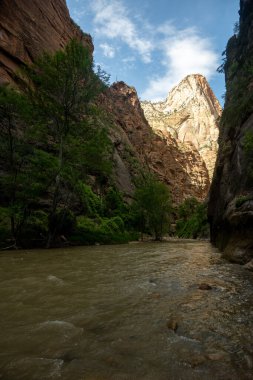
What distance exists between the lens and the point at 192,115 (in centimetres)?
16275

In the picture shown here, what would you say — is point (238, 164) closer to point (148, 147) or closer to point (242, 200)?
point (242, 200)

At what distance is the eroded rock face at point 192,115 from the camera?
5694 inches

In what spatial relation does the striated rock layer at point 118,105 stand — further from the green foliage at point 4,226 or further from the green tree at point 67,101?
the green foliage at point 4,226

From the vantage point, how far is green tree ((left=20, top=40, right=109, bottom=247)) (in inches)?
724

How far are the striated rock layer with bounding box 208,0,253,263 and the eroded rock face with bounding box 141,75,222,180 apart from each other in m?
103

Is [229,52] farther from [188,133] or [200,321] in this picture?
[188,133]

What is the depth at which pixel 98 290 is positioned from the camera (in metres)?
5.86

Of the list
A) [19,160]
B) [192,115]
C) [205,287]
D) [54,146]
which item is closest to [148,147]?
[54,146]

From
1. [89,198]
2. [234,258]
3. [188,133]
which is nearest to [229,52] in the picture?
[89,198]

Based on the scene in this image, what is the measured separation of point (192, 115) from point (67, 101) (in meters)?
154

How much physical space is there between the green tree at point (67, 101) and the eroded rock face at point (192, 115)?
4204 inches

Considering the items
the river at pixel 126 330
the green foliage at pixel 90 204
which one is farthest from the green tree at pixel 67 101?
the river at pixel 126 330

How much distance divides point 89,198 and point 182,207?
42754mm

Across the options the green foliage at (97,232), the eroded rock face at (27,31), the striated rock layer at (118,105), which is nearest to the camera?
the green foliage at (97,232)
